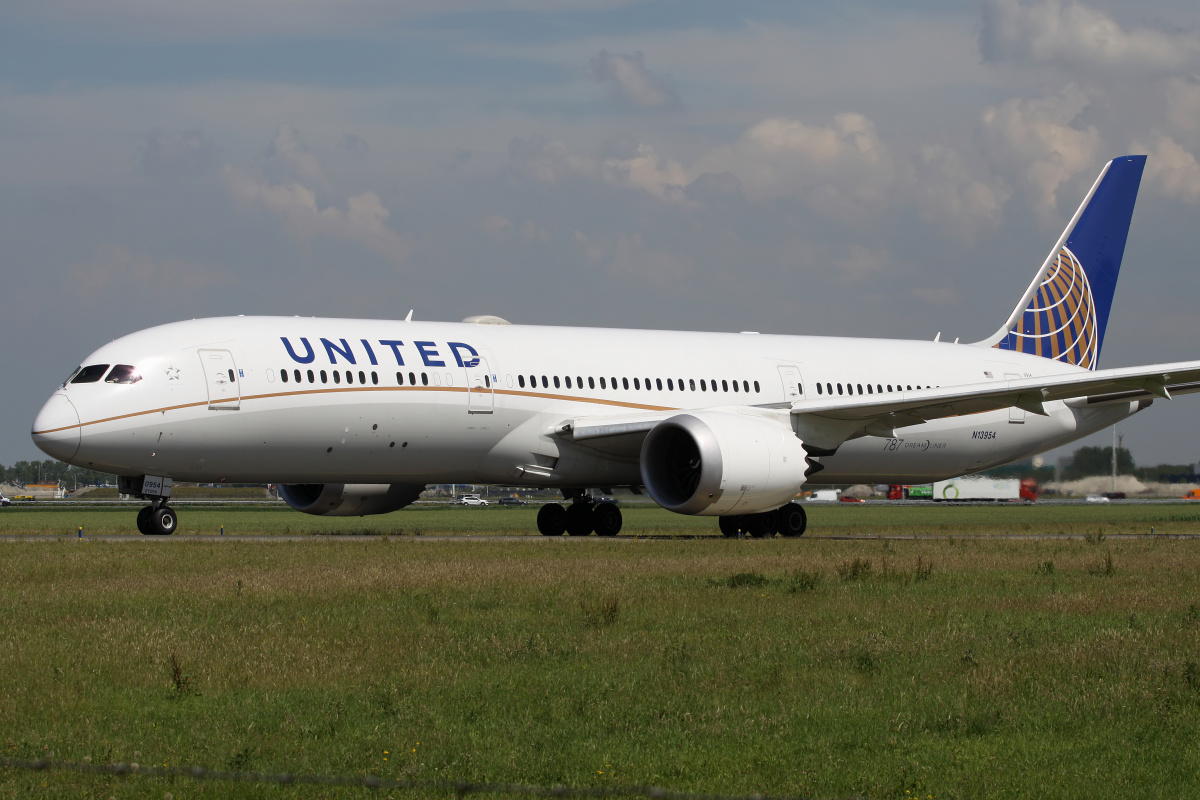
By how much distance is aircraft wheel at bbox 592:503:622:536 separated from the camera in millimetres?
28734

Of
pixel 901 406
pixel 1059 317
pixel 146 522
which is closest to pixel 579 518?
pixel 901 406

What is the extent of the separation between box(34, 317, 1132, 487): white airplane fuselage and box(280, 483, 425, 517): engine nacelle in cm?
252

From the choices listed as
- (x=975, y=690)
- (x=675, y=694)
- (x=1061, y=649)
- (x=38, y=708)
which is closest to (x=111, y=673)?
(x=38, y=708)

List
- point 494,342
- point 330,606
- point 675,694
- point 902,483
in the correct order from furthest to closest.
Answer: point 902,483 → point 494,342 → point 330,606 → point 675,694

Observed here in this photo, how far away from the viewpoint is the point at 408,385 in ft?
80.2

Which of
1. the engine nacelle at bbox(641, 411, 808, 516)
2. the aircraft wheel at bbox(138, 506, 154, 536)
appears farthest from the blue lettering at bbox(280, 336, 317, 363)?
the engine nacelle at bbox(641, 411, 808, 516)

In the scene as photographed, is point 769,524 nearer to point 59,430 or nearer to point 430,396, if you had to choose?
point 430,396

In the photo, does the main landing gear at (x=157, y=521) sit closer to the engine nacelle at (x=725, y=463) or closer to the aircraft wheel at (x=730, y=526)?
the engine nacelle at (x=725, y=463)

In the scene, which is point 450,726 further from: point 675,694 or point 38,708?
point 38,708

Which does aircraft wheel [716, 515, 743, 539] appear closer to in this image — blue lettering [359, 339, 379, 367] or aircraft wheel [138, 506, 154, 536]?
blue lettering [359, 339, 379, 367]

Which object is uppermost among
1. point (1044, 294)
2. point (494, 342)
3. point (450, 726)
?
point (1044, 294)

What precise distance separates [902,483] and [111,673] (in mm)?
25279

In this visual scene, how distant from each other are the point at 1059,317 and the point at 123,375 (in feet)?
77.8

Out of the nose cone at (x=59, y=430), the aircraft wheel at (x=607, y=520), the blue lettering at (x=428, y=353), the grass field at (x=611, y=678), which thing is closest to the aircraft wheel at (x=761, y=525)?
the aircraft wheel at (x=607, y=520)
